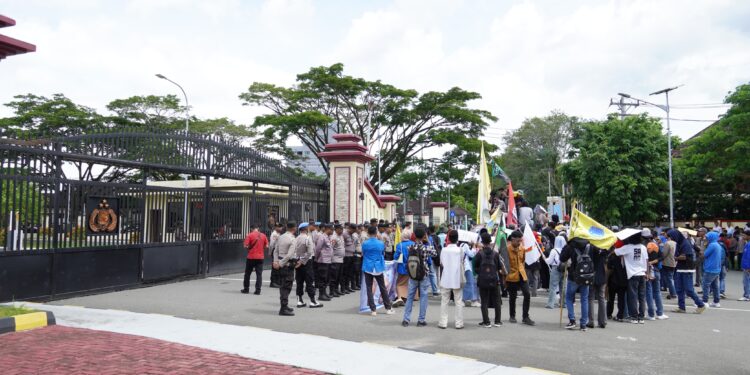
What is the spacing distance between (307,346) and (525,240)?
5748 millimetres

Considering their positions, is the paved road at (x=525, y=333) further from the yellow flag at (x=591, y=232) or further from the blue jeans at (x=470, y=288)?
the yellow flag at (x=591, y=232)

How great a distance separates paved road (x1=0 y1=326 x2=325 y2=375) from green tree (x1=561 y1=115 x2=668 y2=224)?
25.3 meters

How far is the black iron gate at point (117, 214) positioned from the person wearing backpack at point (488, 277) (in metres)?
8.27

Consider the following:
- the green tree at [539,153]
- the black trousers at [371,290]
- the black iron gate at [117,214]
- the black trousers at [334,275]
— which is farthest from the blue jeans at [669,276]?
the green tree at [539,153]

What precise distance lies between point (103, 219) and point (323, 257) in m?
5.01

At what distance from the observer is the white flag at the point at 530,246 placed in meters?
11.0

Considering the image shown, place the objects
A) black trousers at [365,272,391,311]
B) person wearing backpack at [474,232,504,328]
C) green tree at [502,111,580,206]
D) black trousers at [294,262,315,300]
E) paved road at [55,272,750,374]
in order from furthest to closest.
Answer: green tree at [502,111,580,206], black trousers at [294,262,315,300], black trousers at [365,272,391,311], person wearing backpack at [474,232,504,328], paved road at [55,272,750,374]

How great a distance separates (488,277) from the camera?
28.7ft

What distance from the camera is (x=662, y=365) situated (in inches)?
257

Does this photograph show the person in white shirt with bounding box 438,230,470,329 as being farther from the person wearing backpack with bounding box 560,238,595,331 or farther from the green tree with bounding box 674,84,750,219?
the green tree with bounding box 674,84,750,219

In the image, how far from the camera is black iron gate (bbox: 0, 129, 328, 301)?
10.0 metres

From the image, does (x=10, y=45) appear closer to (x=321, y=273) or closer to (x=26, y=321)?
(x=26, y=321)

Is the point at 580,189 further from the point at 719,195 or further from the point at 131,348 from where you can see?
the point at 131,348

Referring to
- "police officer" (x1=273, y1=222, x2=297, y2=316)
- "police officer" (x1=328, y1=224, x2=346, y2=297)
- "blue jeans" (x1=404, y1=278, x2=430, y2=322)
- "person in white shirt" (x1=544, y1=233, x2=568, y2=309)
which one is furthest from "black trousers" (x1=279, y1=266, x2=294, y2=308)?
"person in white shirt" (x1=544, y1=233, x2=568, y2=309)
